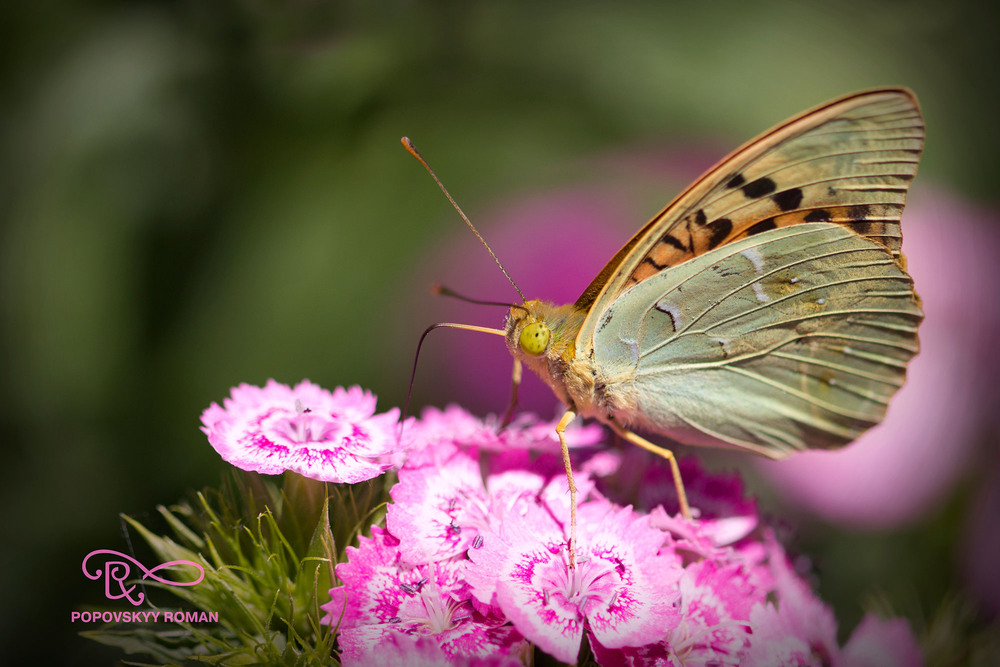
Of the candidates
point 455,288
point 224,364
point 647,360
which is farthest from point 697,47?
point 224,364

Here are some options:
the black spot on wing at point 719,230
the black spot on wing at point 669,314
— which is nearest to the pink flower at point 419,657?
the black spot on wing at point 669,314

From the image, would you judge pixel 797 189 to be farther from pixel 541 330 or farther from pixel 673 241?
pixel 541 330

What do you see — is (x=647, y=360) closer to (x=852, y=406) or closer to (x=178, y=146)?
(x=852, y=406)

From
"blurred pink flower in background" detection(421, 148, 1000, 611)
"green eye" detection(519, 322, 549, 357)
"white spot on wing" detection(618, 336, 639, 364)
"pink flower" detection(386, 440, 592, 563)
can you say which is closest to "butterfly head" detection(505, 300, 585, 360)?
"green eye" detection(519, 322, 549, 357)

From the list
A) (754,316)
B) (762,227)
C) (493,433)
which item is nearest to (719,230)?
Result: (762,227)

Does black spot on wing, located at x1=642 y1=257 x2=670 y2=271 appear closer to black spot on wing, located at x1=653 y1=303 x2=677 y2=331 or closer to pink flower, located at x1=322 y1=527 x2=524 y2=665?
black spot on wing, located at x1=653 y1=303 x2=677 y2=331

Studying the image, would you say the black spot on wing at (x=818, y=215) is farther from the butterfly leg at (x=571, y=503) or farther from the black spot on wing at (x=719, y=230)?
the butterfly leg at (x=571, y=503)

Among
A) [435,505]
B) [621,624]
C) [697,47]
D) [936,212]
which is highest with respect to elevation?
[697,47]

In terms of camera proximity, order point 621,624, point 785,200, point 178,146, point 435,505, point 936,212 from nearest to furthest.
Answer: point 621,624
point 435,505
point 785,200
point 178,146
point 936,212
